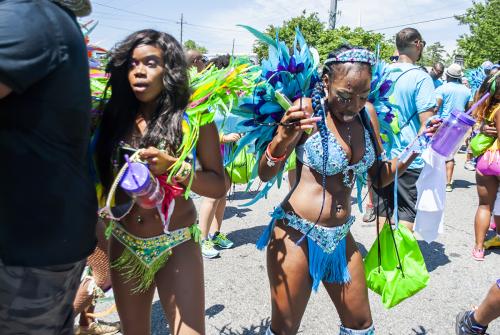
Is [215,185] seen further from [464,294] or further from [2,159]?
[464,294]

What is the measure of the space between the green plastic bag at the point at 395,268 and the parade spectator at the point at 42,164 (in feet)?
5.76

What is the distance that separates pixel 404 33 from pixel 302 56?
229cm

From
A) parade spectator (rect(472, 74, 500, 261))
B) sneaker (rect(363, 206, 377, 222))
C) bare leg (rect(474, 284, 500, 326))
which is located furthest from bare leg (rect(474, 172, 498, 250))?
bare leg (rect(474, 284, 500, 326))

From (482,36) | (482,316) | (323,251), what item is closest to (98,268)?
(323,251)

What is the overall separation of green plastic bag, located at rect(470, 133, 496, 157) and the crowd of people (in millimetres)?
2193

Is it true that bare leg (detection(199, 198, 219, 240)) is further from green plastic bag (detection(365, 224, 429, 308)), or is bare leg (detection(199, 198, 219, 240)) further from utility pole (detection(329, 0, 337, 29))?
utility pole (detection(329, 0, 337, 29))

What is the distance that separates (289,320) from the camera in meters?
2.32

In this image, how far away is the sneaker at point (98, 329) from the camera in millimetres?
2965

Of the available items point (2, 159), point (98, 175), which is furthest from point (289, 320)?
point (2, 159)

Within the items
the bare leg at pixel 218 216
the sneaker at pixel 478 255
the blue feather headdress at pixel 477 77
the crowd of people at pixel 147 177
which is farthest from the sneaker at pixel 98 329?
the blue feather headdress at pixel 477 77

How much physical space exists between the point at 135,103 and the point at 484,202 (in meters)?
4.01

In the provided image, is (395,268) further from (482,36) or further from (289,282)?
(482,36)

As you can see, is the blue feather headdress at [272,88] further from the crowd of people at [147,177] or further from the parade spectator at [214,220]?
the parade spectator at [214,220]

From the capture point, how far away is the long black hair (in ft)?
6.61
